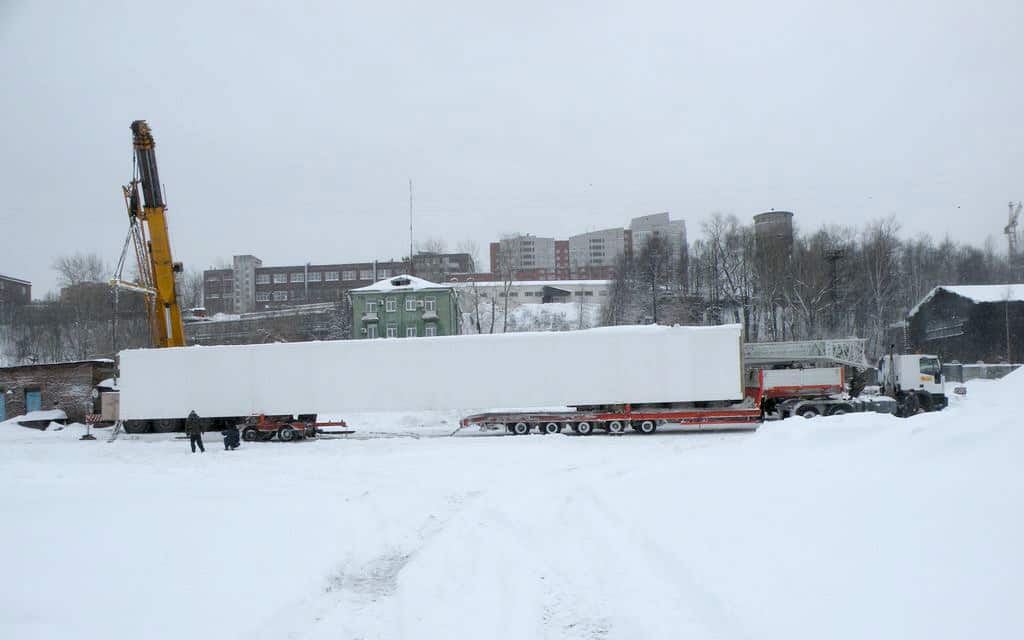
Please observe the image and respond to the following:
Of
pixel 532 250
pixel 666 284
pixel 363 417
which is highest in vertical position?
pixel 532 250

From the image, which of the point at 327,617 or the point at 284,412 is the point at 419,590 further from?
the point at 284,412

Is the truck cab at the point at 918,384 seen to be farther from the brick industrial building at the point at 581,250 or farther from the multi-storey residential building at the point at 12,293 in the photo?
the brick industrial building at the point at 581,250

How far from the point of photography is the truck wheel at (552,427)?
23.7 meters

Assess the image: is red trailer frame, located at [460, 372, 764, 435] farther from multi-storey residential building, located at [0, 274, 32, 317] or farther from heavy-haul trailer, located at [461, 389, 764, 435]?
multi-storey residential building, located at [0, 274, 32, 317]

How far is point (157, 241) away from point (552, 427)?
17416 mm

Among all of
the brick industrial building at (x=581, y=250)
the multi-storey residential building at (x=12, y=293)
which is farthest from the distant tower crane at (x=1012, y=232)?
the multi-storey residential building at (x=12, y=293)

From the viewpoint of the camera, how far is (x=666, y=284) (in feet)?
219

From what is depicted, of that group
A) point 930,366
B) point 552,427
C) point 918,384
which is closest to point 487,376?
point 552,427

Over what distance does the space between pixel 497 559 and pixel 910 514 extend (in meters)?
4.44

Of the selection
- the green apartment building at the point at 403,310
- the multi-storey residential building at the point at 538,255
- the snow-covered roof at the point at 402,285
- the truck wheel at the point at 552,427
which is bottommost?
the truck wheel at the point at 552,427

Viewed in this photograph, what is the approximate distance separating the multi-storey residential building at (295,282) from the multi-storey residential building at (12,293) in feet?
148

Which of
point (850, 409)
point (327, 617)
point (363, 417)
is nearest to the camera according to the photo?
point (327, 617)

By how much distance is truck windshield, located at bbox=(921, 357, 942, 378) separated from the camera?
25.8 metres

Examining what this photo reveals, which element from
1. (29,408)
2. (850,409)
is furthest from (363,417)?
(850,409)
